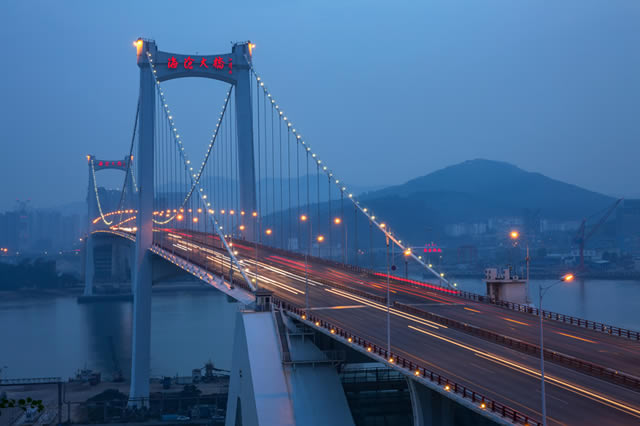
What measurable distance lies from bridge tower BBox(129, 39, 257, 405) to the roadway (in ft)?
36.8

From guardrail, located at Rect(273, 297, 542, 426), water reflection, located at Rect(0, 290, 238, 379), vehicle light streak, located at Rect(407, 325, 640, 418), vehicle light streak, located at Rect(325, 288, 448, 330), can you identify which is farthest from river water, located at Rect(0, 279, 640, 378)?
vehicle light streak, located at Rect(407, 325, 640, 418)

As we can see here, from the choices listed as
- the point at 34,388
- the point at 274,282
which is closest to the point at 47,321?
the point at 34,388

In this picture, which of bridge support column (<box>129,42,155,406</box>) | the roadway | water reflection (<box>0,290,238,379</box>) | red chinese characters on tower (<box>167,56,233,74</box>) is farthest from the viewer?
water reflection (<box>0,290,238,379</box>)

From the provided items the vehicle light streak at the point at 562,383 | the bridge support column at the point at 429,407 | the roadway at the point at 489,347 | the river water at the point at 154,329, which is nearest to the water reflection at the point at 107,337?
the river water at the point at 154,329

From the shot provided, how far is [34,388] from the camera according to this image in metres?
46.4

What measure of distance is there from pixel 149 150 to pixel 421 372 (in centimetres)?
3588

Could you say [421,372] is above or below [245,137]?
below

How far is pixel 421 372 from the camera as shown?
18.1 meters

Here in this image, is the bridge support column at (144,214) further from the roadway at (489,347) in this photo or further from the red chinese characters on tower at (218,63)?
the roadway at (489,347)

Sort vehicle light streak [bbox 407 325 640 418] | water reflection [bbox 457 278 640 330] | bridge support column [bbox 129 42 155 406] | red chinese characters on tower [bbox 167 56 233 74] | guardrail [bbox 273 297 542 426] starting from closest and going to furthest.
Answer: guardrail [bbox 273 297 542 426], vehicle light streak [bbox 407 325 640 418], bridge support column [bbox 129 42 155 406], red chinese characters on tower [bbox 167 56 233 74], water reflection [bbox 457 278 640 330]

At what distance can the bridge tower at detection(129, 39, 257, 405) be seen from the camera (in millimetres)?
46156

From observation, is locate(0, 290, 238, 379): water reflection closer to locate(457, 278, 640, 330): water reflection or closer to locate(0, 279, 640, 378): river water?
locate(0, 279, 640, 378): river water

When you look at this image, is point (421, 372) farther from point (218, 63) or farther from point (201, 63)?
point (218, 63)

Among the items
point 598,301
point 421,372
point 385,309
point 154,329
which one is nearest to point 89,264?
point 154,329
